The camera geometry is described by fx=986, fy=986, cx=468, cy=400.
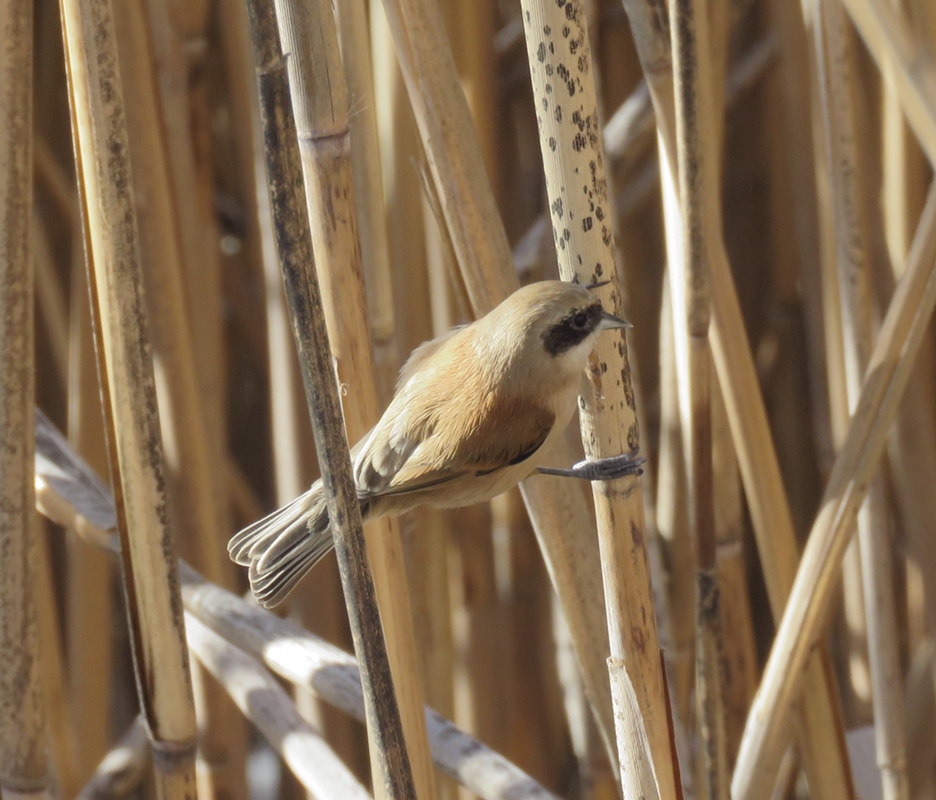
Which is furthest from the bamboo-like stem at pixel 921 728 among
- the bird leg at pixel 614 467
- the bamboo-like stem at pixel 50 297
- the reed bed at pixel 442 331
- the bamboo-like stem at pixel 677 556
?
the bamboo-like stem at pixel 50 297

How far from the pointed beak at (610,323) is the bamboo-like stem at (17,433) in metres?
0.49

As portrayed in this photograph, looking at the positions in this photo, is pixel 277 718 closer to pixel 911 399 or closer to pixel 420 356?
pixel 420 356

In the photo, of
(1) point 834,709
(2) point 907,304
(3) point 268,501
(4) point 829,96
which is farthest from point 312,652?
(3) point 268,501

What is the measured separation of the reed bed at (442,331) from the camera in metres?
0.71

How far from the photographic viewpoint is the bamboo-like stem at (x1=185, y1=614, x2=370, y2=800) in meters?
0.98

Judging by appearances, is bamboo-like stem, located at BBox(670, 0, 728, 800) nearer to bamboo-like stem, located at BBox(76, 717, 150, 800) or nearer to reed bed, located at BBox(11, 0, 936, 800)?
reed bed, located at BBox(11, 0, 936, 800)

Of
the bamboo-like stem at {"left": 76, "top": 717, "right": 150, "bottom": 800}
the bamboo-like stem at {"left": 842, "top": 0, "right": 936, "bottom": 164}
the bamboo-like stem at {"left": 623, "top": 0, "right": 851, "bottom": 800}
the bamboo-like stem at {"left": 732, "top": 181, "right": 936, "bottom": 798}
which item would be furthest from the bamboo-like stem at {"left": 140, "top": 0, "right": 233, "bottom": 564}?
the bamboo-like stem at {"left": 842, "top": 0, "right": 936, "bottom": 164}

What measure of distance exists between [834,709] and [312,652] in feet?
1.91

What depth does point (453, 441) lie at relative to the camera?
0.92 meters

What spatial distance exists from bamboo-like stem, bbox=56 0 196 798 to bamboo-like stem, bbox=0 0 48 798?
10 centimetres

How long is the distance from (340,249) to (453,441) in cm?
25

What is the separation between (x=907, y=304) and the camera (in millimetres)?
942

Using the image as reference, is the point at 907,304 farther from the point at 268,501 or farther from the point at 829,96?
the point at 268,501

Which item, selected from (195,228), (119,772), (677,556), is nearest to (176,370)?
(195,228)
